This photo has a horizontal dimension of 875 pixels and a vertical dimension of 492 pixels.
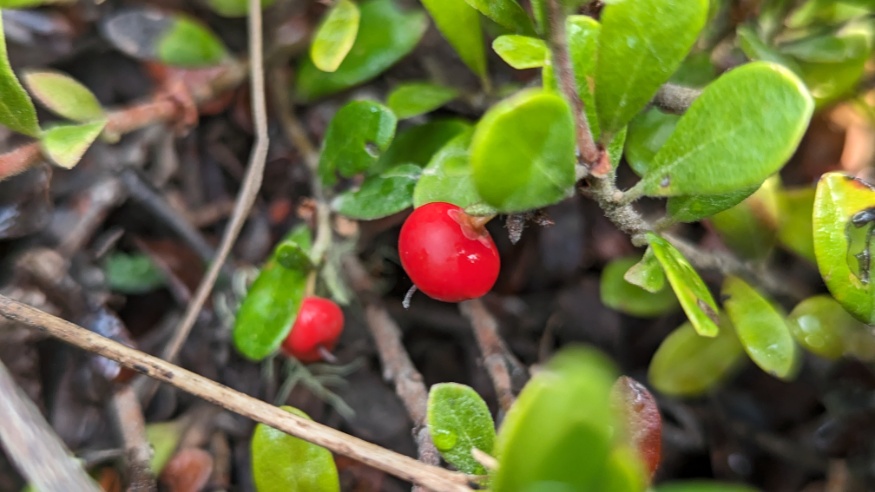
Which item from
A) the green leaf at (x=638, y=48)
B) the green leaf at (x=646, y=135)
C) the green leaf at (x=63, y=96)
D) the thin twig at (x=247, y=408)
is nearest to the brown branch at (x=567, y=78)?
the green leaf at (x=638, y=48)

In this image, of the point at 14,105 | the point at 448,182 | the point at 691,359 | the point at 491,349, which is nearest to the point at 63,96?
the point at 14,105

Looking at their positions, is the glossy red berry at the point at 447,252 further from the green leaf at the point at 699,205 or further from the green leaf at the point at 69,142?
the green leaf at the point at 69,142

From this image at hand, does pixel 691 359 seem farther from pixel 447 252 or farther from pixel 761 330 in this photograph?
pixel 447 252

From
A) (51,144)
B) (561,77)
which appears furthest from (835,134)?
(51,144)

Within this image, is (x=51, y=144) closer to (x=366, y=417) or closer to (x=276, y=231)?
(x=276, y=231)

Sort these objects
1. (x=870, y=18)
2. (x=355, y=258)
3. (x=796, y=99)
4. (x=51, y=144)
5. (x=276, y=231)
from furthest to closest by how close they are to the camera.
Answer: (x=276, y=231)
(x=355, y=258)
(x=870, y=18)
(x=51, y=144)
(x=796, y=99)

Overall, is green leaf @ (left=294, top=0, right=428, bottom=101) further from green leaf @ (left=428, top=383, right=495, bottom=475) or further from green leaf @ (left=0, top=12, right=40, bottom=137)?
green leaf @ (left=428, top=383, right=495, bottom=475)

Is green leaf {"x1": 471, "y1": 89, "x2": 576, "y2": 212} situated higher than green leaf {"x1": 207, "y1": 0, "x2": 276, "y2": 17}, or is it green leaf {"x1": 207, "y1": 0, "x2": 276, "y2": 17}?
green leaf {"x1": 471, "y1": 89, "x2": 576, "y2": 212}

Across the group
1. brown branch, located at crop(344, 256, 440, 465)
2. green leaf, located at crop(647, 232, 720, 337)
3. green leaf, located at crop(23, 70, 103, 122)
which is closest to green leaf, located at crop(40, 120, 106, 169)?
green leaf, located at crop(23, 70, 103, 122)
